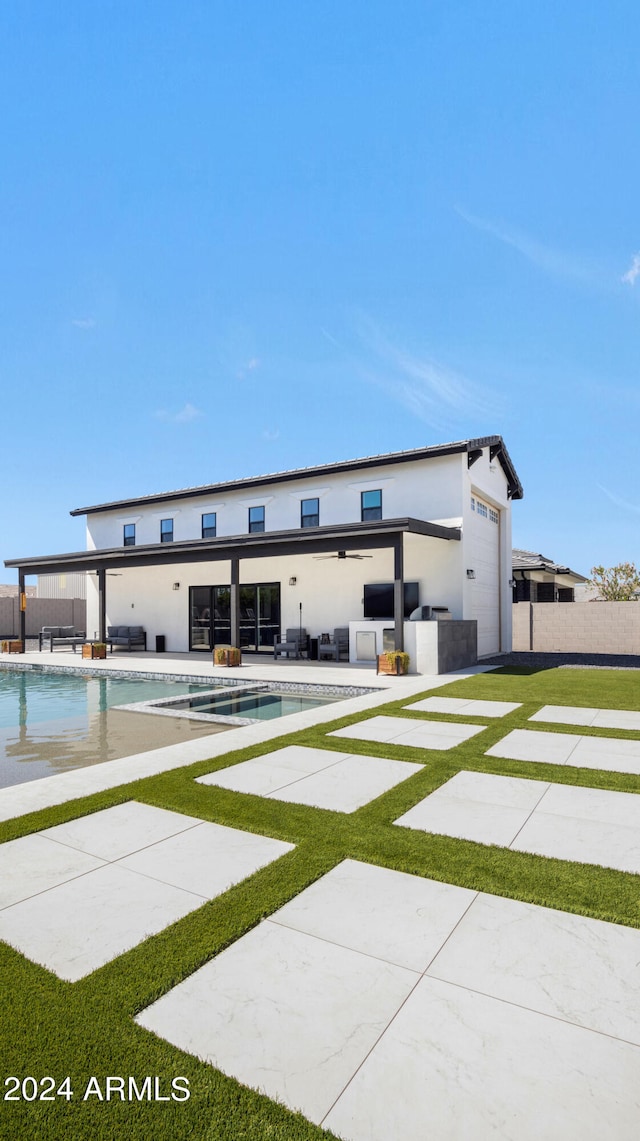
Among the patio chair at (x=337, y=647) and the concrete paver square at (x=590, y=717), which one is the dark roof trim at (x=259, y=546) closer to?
the patio chair at (x=337, y=647)

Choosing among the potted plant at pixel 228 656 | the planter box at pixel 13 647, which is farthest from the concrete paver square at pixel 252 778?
the planter box at pixel 13 647

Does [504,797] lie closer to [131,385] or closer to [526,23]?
[526,23]

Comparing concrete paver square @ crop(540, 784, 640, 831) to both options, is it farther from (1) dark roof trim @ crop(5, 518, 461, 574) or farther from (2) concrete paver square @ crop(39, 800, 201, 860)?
(1) dark roof trim @ crop(5, 518, 461, 574)

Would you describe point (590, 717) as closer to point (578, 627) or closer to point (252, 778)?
point (252, 778)

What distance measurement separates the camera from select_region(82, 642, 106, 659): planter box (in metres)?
18.0

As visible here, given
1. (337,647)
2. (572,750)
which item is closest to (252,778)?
(572,750)

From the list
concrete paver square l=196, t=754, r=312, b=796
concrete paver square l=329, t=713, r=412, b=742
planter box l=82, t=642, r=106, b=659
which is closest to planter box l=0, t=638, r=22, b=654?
planter box l=82, t=642, r=106, b=659

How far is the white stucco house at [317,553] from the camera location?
15172mm

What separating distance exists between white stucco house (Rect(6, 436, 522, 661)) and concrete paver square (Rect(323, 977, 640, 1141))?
10936 millimetres

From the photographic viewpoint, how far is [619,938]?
2654 mm

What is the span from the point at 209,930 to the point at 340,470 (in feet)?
49.8

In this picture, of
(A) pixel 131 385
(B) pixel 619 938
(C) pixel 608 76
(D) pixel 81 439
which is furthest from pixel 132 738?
(D) pixel 81 439

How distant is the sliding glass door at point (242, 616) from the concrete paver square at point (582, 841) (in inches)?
571

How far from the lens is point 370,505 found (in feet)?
55.0
